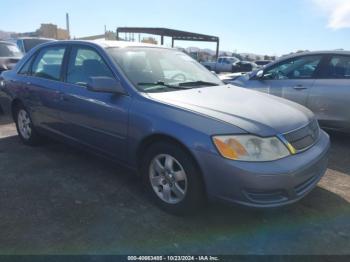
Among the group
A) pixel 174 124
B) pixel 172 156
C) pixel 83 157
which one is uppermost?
pixel 174 124

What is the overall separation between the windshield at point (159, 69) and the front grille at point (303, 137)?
1.24 m

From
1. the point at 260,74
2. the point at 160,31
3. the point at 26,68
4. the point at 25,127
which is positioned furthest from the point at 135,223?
the point at 160,31

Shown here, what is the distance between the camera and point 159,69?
148 inches

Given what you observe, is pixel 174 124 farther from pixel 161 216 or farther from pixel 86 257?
pixel 86 257

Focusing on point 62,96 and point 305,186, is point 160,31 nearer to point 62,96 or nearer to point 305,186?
point 62,96

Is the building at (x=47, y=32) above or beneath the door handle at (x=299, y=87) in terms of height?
beneath

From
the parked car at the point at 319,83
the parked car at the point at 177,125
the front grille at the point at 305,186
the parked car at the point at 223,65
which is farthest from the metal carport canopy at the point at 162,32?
the front grille at the point at 305,186

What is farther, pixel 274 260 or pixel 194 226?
pixel 194 226

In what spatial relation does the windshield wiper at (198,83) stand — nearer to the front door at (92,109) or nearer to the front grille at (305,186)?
the front door at (92,109)

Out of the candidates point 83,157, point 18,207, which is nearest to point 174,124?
point 18,207

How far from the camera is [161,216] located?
3.09 meters

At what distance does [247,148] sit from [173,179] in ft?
2.48

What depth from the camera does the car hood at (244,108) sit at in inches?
108

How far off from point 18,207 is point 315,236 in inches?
107
